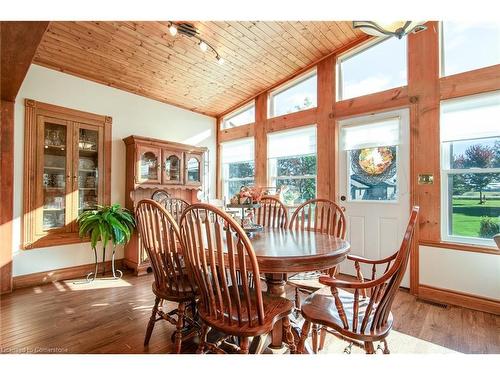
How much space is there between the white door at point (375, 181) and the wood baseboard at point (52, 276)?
11.5 ft

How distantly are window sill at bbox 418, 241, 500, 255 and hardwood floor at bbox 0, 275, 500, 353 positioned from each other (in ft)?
1.90

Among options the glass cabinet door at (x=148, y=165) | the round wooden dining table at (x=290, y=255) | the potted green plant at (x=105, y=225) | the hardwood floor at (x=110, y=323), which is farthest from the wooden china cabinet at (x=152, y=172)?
the round wooden dining table at (x=290, y=255)

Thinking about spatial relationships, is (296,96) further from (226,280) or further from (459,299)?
(226,280)

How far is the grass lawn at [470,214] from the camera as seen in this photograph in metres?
2.48

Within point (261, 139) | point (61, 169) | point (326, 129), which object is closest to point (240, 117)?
point (261, 139)

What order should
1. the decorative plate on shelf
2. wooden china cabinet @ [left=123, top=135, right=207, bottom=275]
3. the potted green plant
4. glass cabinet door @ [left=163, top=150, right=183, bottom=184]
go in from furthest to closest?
glass cabinet door @ [left=163, top=150, right=183, bottom=184]
wooden china cabinet @ [left=123, top=135, right=207, bottom=275]
the decorative plate on shelf
the potted green plant

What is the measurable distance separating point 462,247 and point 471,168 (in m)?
0.82

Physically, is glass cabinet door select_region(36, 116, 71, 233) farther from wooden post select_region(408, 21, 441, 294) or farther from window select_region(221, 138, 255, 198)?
wooden post select_region(408, 21, 441, 294)

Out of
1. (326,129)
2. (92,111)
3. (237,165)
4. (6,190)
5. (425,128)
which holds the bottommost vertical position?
(6,190)

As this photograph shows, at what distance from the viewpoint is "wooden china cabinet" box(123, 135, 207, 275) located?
11.4ft

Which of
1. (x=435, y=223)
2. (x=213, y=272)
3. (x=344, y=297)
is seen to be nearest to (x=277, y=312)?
(x=213, y=272)

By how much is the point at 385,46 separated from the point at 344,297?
322 centimetres

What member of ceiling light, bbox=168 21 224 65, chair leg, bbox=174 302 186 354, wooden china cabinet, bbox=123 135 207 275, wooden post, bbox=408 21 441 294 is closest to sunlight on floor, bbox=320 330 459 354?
chair leg, bbox=174 302 186 354

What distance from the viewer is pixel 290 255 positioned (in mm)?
1344
